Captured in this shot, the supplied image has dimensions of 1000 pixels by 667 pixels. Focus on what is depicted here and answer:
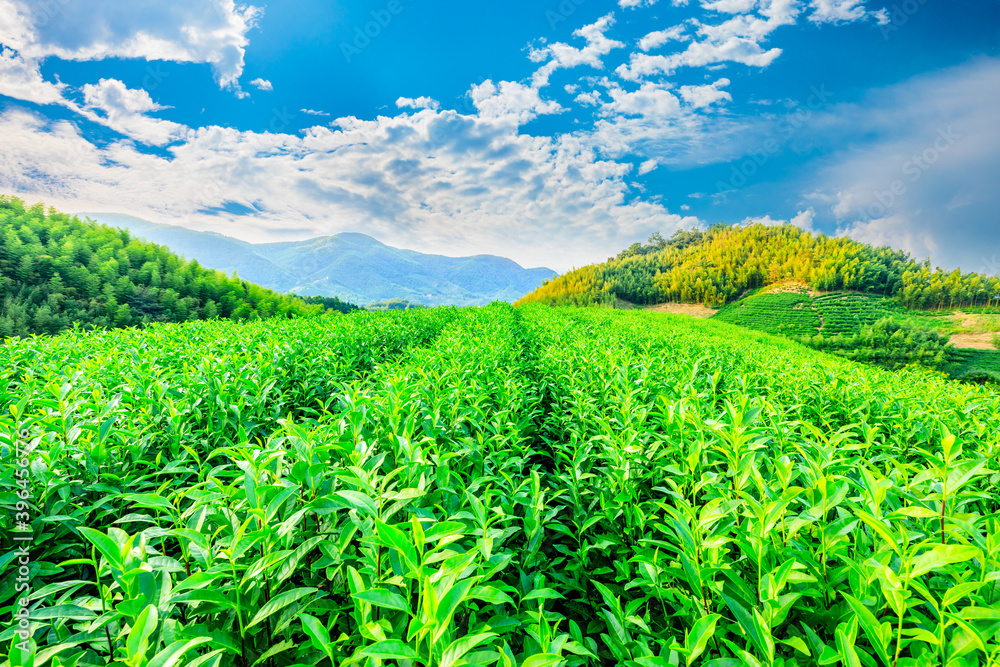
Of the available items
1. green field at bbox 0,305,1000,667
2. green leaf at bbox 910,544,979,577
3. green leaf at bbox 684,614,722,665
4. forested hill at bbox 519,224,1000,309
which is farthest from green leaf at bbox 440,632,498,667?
forested hill at bbox 519,224,1000,309

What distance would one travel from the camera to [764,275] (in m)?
50.8

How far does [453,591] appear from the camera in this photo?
2.78 feet

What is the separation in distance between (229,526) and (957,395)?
250 inches

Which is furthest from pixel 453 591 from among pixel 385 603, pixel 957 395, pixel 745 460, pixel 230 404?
pixel 957 395

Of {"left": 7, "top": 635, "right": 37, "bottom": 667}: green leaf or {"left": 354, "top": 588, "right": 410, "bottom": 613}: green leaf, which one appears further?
{"left": 354, "top": 588, "right": 410, "bottom": 613}: green leaf

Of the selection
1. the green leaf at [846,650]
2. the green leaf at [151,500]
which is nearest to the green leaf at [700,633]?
the green leaf at [846,650]

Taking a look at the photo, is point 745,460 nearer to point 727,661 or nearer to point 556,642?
point 727,661

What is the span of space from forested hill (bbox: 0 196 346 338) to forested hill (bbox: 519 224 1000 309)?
36.7 m

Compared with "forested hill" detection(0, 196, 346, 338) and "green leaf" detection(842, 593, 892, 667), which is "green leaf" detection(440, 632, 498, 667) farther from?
"forested hill" detection(0, 196, 346, 338)

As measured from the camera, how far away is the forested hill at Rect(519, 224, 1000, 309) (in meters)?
37.9

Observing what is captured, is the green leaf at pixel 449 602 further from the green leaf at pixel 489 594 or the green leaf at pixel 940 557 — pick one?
the green leaf at pixel 940 557

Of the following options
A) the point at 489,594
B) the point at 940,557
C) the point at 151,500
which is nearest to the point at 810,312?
the point at 940,557

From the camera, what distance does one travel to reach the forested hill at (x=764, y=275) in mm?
37938

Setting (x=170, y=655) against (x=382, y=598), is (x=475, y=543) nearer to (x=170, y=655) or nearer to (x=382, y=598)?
(x=382, y=598)
